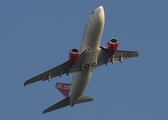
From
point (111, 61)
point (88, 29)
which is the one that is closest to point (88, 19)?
point (88, 29)

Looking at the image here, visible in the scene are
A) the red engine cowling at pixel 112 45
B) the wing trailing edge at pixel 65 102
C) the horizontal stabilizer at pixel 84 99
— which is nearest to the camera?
the red engine cowling at pixel 112 45

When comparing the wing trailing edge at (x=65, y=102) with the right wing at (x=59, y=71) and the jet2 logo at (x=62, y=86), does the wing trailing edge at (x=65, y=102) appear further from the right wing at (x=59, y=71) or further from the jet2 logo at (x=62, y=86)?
the right wing at (x=59, y=71)

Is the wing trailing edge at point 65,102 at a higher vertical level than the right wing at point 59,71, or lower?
lower

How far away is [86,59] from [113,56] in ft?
15.3

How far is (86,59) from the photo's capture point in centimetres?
6047

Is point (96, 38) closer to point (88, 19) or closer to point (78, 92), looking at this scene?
point (88, 19)

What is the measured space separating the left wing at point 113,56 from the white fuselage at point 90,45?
5.58ft

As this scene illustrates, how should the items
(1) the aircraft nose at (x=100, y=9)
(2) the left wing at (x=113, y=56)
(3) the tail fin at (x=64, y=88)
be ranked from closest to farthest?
(1) the aircraft nose at (x=100, y=9), (2) the left wing at (x=113, y=56), (3) the tail fin at (x=64, y=88)

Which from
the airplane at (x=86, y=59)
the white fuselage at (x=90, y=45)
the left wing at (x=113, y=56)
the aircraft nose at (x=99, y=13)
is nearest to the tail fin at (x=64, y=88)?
the airplane at (x=86, y=59)

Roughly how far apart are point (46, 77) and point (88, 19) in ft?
29.6

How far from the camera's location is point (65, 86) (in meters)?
68.6

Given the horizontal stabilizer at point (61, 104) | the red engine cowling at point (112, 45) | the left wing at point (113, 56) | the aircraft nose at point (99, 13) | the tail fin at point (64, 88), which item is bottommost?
the horizontal stabilizer at point (61, 104)

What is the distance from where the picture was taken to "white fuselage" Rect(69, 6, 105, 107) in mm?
58625

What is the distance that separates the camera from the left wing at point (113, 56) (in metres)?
62.0
